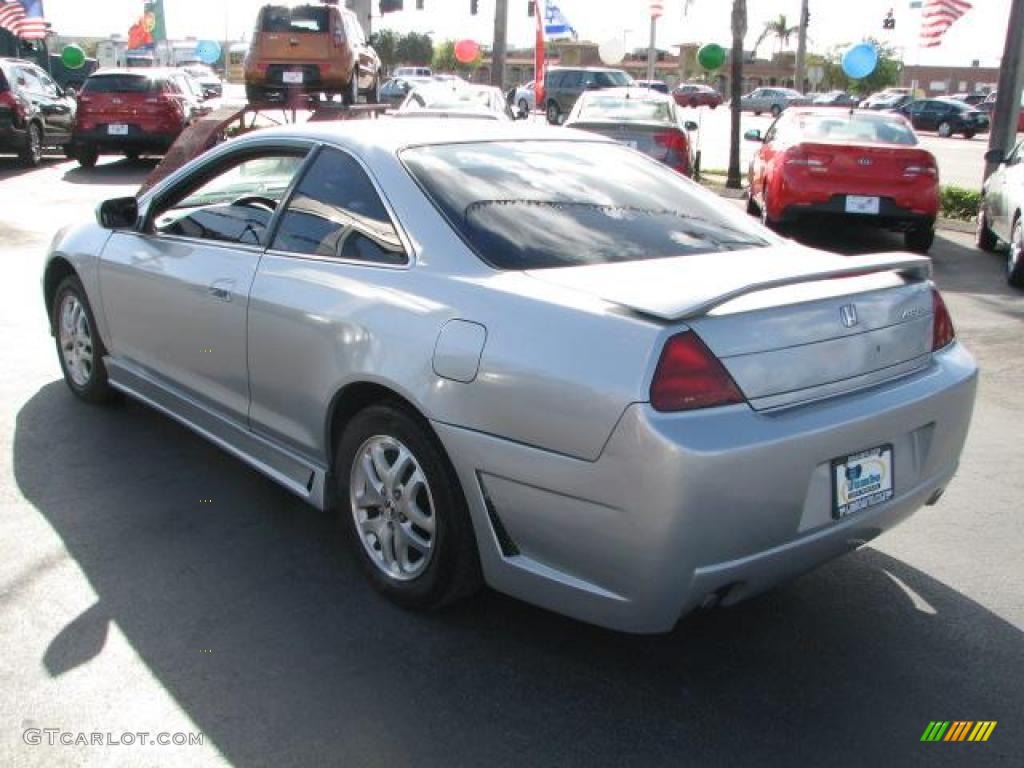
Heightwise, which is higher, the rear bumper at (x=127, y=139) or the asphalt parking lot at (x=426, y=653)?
the rear bumper at (x=127, y=139)

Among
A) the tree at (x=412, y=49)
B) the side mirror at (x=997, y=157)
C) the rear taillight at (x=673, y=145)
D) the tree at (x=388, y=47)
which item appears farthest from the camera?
the tree at (x=412, y=49)

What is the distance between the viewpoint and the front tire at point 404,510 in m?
3.14

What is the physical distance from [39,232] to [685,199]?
30.4ft

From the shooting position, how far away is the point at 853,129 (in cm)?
1112

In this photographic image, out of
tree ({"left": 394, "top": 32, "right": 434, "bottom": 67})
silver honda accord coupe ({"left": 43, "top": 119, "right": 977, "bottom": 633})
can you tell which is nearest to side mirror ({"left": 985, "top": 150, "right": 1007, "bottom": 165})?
silver honda accord coupe ({"left": 43, "top": 119, "right": 977, "bottom": 633})

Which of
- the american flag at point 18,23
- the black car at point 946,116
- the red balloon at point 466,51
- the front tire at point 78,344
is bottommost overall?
the black car at point 946,116

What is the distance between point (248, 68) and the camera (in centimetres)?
1772

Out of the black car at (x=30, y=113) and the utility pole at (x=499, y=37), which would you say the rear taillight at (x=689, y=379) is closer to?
the black car at (x=30, y=113)

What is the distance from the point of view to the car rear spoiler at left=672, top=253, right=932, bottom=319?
8.99 feet

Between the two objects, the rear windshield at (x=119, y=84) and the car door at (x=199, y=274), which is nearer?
the car door at (x=199, y=274)

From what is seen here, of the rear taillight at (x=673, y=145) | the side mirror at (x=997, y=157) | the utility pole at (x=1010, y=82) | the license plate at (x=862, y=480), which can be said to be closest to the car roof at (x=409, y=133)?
the license plate at (x=862, y=480)

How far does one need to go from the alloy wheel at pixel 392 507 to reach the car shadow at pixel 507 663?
169 millimetres

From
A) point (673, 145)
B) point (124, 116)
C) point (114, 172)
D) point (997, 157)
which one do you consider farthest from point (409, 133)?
point (124, 116)

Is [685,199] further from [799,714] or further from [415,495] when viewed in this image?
[799,714]
